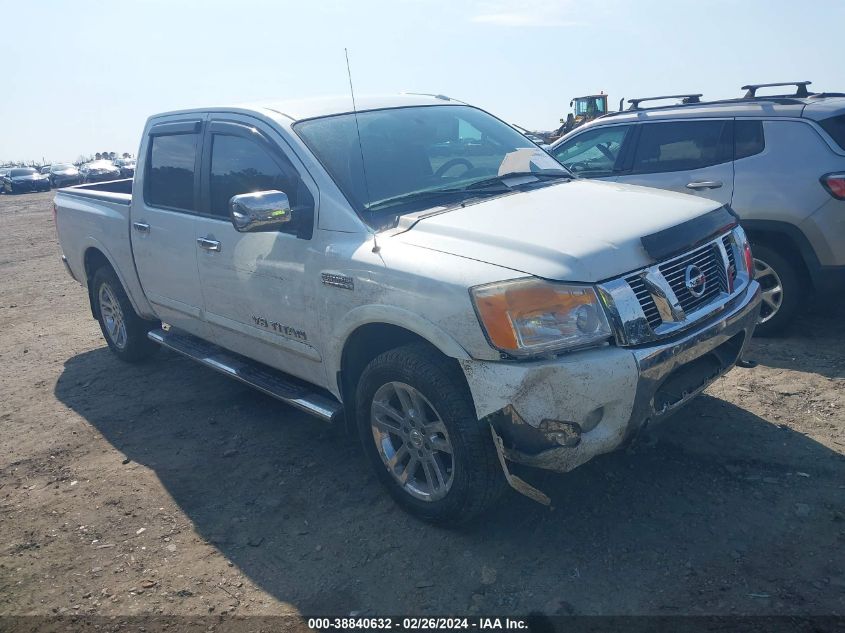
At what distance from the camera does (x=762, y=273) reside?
539 centimetres

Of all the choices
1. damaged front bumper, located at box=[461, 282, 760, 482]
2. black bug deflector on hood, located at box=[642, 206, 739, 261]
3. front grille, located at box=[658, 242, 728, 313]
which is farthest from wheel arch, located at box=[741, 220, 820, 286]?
damaged front bumper, located at box=[461, 282, 760, 482]

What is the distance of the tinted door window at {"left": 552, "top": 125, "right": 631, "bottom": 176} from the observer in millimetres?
6426

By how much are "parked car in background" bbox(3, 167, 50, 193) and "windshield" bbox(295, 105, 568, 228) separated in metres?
42.4

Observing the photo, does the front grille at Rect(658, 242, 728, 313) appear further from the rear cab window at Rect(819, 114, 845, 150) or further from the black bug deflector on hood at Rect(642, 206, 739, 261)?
the rear cab window at Rect(819, 114, 845, 150)

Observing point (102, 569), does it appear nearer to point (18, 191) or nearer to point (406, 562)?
point (406, 562)

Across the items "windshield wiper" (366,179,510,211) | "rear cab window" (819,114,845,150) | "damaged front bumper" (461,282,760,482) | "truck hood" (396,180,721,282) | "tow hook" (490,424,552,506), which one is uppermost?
"rear cab window" (819,114,845,150)

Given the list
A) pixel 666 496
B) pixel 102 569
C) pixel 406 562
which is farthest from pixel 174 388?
pixel 666 496

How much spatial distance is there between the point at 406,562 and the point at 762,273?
3.74m

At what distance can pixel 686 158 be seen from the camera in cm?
591

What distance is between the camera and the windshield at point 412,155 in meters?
3.66

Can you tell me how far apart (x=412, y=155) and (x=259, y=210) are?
1.01m

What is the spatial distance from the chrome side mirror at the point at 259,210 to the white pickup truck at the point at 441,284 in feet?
0.03

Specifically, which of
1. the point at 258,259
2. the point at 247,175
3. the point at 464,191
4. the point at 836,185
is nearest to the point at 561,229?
the point at 464,191

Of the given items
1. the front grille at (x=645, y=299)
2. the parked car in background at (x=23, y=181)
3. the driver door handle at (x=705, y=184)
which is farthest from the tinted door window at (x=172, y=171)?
the parked car in background at (x=23, y=181)
